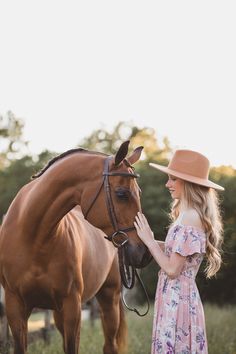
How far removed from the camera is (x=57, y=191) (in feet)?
15.9

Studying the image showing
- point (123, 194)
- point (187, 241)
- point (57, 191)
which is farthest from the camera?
point (57, 191)

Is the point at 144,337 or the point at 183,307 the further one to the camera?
the point at 144,337

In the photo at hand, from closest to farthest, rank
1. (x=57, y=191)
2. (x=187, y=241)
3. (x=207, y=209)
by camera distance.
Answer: (x=187, y=241), (x=207, y=209), (x=57, y=191)

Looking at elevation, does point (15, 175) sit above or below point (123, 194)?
below

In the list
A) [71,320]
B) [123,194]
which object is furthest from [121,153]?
[71,320]

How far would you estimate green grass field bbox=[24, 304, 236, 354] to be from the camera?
7.62 metres

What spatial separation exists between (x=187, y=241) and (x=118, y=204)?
2.27 feet

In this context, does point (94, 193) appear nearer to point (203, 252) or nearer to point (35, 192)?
point (35, 192)

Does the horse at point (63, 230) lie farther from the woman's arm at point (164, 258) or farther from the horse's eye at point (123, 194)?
the woman's arm at point (164, 258)

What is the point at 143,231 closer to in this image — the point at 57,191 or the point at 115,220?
the point at 115,220

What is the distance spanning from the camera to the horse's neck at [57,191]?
4777 mm

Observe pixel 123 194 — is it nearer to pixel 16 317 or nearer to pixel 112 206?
pixel 112 206

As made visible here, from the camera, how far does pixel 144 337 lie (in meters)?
8.62

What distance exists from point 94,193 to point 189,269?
93 centimetres
